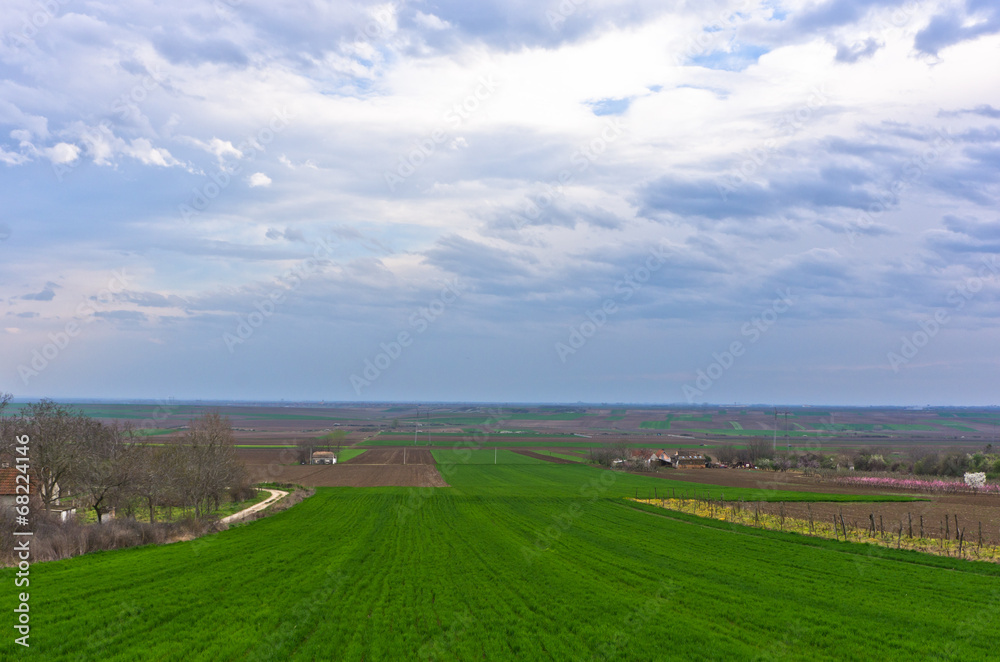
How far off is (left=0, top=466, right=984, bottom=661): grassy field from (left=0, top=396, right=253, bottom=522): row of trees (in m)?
11.3

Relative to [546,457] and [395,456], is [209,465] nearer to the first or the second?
[395,456]

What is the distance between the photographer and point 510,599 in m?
22.0

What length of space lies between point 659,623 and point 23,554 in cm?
2638

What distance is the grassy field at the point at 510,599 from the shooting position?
656 inches

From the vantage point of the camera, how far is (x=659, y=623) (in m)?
18.9

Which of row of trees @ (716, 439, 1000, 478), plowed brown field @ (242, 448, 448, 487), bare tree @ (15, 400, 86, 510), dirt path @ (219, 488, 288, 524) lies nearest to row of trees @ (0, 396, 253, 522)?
bare tree @ (15, 400, 86, 510)

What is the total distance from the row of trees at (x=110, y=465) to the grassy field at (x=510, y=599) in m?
11.3

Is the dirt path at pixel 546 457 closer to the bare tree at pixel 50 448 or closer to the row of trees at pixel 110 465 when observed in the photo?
the row of trees at pixel 110 465

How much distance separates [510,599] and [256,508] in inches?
1656

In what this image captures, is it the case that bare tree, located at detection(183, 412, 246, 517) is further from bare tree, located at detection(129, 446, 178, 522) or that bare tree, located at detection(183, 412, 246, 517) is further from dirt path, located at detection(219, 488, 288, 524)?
dirt path, located at detection(219, 488, 288, 524)

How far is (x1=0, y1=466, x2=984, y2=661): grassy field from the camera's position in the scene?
16.7m

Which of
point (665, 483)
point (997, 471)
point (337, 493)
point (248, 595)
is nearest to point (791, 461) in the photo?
point (997, 471)

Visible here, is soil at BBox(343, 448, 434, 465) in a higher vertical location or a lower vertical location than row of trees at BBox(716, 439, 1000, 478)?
lower

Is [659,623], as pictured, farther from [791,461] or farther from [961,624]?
[791,461]
